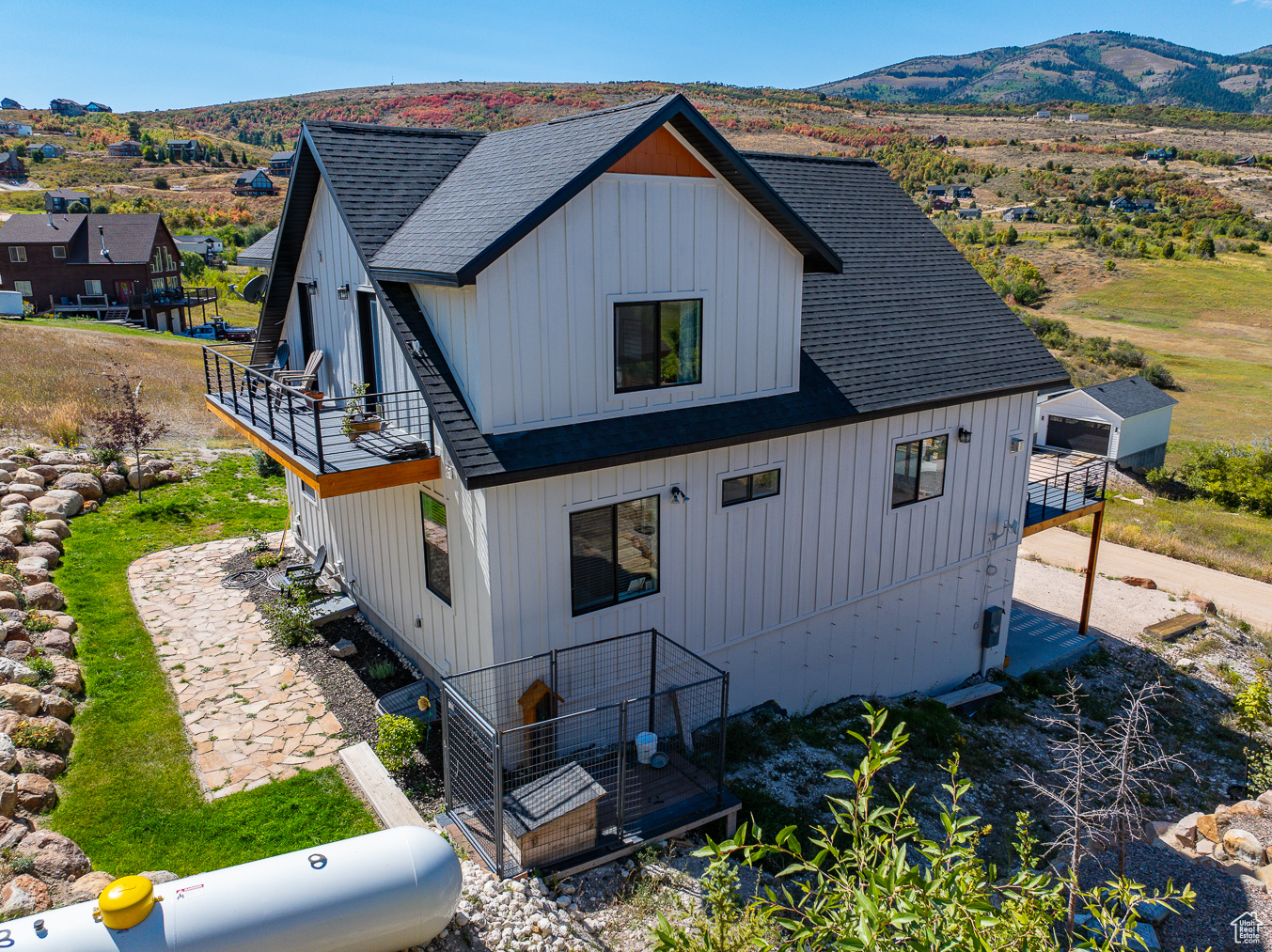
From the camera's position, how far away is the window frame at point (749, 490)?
35.1 ft

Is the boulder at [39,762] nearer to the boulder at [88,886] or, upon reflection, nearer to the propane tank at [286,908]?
the boulder at [88,886]

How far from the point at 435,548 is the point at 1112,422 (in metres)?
31.7

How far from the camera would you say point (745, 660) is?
11664mm

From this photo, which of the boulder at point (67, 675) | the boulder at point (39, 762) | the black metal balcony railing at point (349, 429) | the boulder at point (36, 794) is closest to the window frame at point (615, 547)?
the black metal balcony railing at point (349, 429)

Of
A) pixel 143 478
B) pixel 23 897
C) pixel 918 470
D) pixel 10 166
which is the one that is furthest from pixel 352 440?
pixel 10 166

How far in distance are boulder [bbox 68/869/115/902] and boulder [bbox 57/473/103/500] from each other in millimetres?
12949

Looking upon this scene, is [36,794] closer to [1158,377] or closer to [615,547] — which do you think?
[615,547]

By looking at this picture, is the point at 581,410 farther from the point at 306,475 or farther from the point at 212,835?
the point at 212,835

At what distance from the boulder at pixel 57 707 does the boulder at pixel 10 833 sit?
8.33 ft

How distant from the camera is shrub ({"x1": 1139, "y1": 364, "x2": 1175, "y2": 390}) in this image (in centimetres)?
4809

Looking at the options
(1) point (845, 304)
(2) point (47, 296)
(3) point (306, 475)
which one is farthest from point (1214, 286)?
A: (2) point (47, 296)

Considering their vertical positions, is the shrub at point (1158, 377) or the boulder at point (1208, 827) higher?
the shrub at point (1158, 377)

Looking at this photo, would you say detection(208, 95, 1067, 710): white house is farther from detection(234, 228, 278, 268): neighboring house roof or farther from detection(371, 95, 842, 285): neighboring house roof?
detection(234, 228, 278, 268): neighboring house roof

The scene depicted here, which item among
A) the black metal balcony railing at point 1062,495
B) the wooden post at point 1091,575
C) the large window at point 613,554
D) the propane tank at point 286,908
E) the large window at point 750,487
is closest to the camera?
the propane tank at point 286,908
